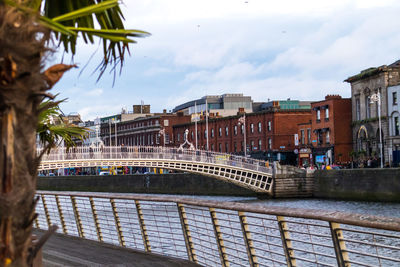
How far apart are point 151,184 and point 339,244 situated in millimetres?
61982

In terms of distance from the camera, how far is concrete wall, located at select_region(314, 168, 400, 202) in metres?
41.6

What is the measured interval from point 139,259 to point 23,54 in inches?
261

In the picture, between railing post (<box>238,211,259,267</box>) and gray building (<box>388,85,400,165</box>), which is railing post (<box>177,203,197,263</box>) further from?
gray building (<box>388,85,400,165</box>)

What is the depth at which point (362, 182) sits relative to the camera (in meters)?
44.7

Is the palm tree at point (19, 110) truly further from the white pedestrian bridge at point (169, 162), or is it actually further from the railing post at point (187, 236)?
the white pedestrian bridge at point (169, 162)

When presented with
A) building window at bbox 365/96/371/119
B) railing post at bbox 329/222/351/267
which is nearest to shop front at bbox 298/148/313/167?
building window at bbox 365/96/371/119

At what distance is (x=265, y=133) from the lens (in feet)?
267

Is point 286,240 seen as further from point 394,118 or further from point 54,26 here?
point 394,118

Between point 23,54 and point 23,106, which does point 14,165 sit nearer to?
point 23,106

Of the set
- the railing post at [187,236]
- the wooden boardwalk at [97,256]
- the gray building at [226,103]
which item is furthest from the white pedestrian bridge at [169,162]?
the gray building at [226,103]

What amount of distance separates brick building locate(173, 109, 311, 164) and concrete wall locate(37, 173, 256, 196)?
18349mm

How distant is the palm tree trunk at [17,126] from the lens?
314cm

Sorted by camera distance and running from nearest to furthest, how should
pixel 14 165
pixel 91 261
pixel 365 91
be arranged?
1. pixel 14 165
2. pixel 91 261
3. pixel 365 91

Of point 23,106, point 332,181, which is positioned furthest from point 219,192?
point 23,106
